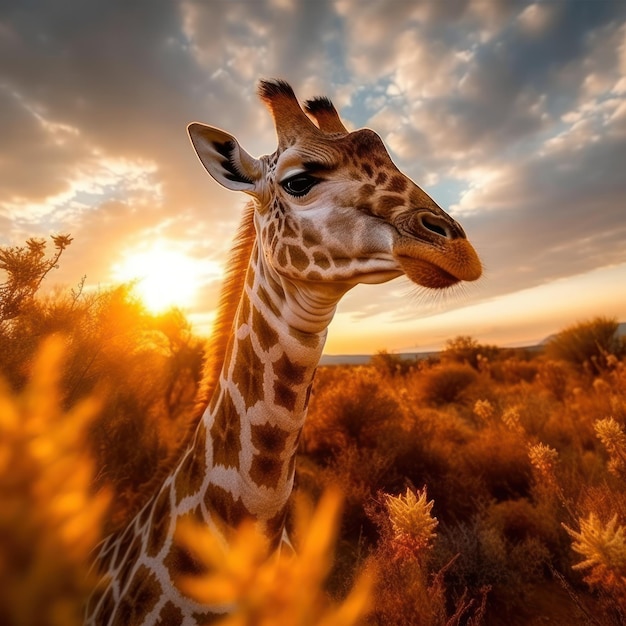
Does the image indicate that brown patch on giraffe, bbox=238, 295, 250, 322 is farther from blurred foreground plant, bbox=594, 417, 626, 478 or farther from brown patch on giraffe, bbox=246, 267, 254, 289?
blurred foreground plant, bbox=594, 417, 626, 478

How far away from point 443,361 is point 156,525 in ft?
67.4

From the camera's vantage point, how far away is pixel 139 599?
184cm

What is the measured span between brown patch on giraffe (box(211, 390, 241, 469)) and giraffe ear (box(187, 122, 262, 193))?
1.17 meters

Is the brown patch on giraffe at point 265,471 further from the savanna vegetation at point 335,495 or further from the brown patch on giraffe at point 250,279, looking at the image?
the brown patch on giraffe at point 250,279

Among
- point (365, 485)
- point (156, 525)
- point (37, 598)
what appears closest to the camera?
point (37, 598)

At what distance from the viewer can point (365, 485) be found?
A: 18.2ft

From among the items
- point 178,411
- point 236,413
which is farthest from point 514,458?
point 178,411

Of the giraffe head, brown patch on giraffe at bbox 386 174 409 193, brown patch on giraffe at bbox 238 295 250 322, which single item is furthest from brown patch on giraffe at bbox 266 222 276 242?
brown patch on giraffe at bbox 386 174 409 193

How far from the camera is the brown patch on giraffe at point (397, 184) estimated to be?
1817 millimetres

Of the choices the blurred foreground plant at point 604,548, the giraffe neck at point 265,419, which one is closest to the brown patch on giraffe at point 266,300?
the giraffe neck at point 265,419

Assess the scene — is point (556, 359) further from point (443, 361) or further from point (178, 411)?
point (178, 411)

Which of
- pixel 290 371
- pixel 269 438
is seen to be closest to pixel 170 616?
pixel 269 438

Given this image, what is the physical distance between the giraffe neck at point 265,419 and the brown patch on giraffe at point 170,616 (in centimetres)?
37

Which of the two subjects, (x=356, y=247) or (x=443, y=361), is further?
(x=443, y=361)
